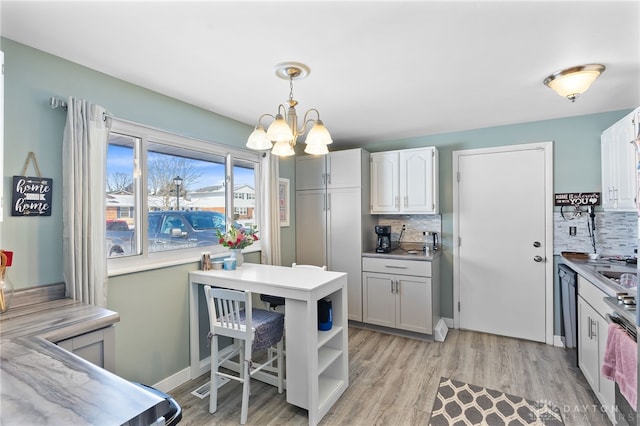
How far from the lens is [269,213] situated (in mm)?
3363

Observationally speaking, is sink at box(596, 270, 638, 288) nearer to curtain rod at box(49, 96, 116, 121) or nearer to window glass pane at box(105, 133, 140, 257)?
window glass pane at box(105, 133, 140, 257)

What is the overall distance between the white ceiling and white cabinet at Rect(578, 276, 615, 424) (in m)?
1.57

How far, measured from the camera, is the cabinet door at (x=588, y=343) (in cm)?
215

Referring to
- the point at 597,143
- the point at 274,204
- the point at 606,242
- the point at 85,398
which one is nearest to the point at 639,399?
the point at 85,398

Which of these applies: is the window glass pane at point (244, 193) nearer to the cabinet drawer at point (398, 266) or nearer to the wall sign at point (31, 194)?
the cabinet drawer at point (398, 266)

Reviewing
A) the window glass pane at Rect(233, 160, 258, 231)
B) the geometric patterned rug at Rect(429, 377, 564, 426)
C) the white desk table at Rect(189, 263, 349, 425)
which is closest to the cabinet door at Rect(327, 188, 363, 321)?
the window glass pane at Rect(233, 160, 258, 231)

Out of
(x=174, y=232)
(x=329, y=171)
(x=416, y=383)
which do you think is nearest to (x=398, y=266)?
(x=416, y=383)

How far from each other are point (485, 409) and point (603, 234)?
2.14 metres

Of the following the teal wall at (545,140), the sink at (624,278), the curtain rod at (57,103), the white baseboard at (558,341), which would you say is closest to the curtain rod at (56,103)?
the curtain rod at (57,103)

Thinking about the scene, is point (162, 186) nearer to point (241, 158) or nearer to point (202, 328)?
point (241, 158)

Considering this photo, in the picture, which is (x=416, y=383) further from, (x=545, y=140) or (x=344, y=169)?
(x=545, y=140)

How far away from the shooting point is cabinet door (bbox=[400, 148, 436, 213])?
11.6 feet

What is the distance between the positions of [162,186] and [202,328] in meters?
1.31

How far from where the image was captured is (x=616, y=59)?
1.91 metres
